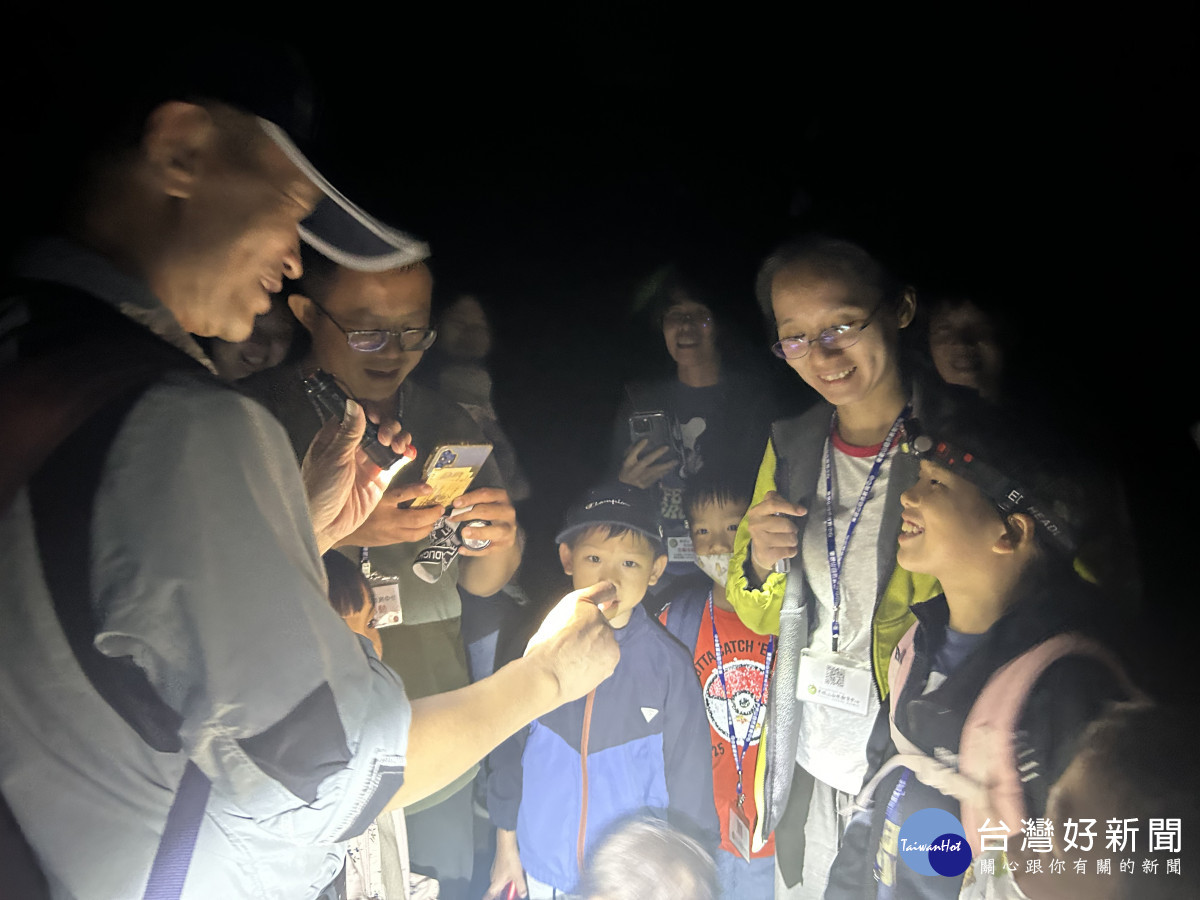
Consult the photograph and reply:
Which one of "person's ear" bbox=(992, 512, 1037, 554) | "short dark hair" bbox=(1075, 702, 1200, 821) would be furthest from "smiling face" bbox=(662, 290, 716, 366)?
"short dark hair" bbox=(1075, 702, 1200, 821)

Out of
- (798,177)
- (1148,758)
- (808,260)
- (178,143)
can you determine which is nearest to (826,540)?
(808,260)

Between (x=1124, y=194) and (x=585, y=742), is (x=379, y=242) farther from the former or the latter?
(x=1124, y=194)

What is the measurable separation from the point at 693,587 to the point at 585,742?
51cm

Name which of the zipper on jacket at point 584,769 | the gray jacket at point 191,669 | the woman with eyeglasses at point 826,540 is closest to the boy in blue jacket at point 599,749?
the zipper on jacket at point 584,769

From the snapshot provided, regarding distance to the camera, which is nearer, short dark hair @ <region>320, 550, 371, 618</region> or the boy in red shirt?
short dark hair @ <region>320, 550, 371, 618</region>

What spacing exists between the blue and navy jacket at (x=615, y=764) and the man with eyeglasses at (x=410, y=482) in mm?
161

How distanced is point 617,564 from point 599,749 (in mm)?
501

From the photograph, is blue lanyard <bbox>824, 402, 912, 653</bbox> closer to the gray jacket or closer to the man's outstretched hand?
the man's outstretched hand

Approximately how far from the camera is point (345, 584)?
1.91 m

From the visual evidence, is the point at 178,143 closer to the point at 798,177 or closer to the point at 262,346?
the point at 262,346

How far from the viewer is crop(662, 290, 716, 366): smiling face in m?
2.07

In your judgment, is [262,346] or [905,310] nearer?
[262,346]

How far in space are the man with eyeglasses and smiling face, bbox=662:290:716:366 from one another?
1.89 feet

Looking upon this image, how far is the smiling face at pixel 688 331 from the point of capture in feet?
6.79
